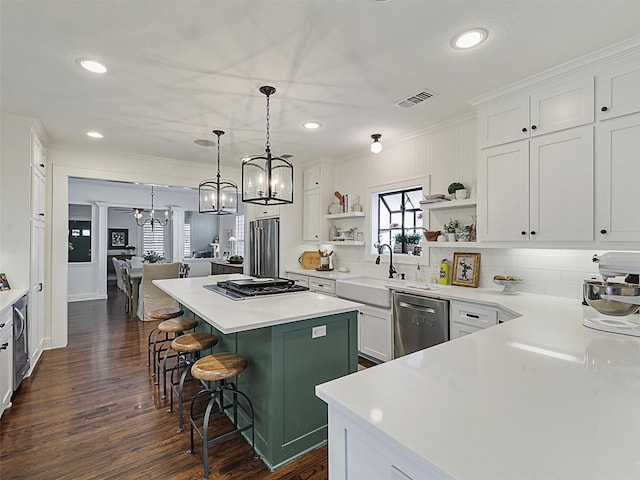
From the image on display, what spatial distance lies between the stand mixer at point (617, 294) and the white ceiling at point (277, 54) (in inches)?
53.8

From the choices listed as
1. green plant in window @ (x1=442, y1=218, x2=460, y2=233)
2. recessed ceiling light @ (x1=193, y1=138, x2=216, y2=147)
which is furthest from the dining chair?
green plant in window @ (x1=442, y1=218, x2=460, y2=233)

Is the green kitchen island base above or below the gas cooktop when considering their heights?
below

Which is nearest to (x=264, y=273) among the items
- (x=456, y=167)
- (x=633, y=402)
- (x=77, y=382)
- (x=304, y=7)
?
(x=77, y=382)

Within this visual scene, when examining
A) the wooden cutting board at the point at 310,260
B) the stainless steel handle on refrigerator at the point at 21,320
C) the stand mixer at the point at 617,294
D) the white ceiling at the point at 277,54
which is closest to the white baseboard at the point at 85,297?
the stainless steel handle on refrigerator at the point at 21,320

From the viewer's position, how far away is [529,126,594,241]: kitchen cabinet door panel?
2324 millimetres

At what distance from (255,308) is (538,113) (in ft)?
8.51

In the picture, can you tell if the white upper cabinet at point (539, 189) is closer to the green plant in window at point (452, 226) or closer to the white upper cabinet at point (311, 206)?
the green plant in window at point (452, 226)

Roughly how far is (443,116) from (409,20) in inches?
66.7

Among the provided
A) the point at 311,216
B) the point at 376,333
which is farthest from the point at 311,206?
the point at 376,333

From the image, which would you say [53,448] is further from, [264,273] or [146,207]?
[146,207]

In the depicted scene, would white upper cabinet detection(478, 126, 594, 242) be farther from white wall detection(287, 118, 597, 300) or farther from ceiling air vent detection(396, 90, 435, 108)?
ceiling air vent detection(396, 90, 435, 108)

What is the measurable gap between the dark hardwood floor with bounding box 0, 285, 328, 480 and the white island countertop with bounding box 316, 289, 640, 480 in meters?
1.33

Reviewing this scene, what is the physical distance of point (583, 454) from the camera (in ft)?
2.33

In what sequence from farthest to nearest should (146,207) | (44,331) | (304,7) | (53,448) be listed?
(146,207) < (44,331) < (53,448) < (304,7)
